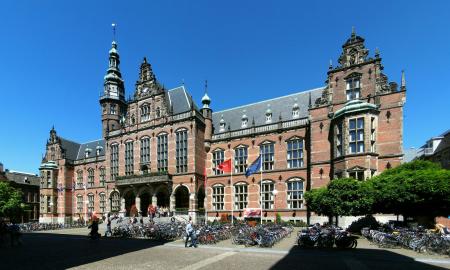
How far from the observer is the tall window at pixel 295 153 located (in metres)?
33.7

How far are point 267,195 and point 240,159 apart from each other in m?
5.68

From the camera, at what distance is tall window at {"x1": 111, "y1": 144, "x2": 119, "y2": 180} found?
4550 cm

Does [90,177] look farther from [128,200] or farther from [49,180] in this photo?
[128,200]

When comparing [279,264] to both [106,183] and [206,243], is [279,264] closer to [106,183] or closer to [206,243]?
[206,243]

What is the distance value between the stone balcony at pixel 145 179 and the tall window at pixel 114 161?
3865mm

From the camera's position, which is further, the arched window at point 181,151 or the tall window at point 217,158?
the tall window at point 217,158

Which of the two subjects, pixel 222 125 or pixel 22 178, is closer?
pixel 222 125

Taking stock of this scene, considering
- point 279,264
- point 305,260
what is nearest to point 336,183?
point 305,260

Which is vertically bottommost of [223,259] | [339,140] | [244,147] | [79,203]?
[79,203]

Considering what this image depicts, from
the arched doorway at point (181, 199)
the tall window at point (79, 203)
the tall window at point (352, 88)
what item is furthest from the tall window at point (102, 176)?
the tall window at point (352, 88)

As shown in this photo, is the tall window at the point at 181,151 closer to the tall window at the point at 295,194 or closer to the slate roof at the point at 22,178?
the tall window at the point at 295,194

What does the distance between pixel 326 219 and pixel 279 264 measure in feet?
65.0

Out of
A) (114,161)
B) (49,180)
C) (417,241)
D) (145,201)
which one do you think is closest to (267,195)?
(145,201)

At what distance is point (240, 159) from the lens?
37812 mm
